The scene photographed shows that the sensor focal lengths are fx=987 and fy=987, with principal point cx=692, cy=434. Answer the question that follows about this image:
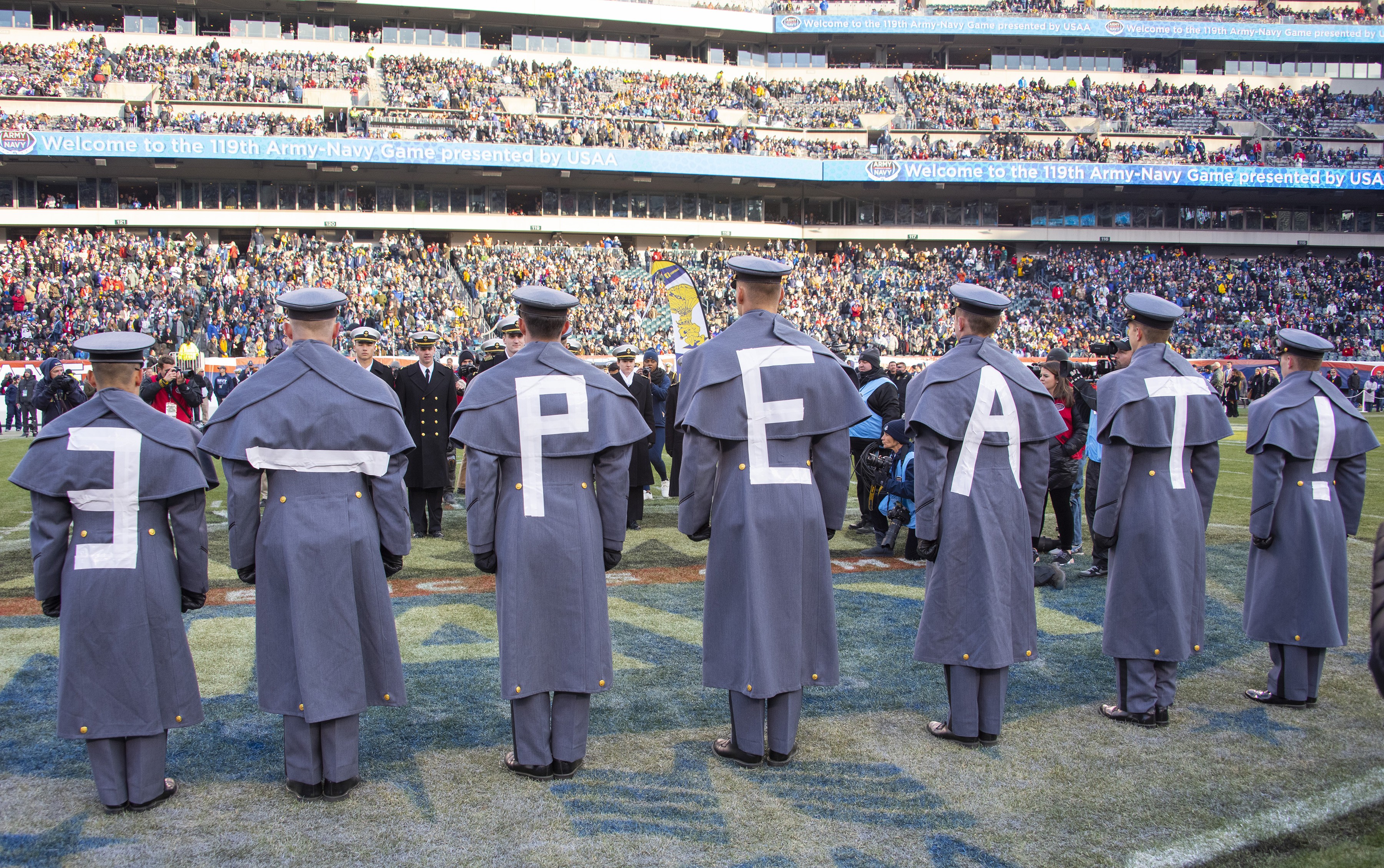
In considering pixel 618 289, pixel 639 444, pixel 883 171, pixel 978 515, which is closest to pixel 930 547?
pixel 978 515

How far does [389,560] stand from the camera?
4422 mm

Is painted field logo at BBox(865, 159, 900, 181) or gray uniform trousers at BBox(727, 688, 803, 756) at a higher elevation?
painted field logo at BBox(865, 159, 900, 181)

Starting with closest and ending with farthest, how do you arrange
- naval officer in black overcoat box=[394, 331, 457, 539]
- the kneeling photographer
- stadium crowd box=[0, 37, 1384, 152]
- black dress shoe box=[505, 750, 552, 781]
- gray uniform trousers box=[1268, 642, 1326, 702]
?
black dress shoe box=[505, 750, 552, 781] < gray uniform trousers box=[1268, 642, 1326, 702] < the kneeling photographer < naval officer in black overcoat box=[394, 331, 457, 539] < stadium crowd box=[0, 37, 1384, 152]

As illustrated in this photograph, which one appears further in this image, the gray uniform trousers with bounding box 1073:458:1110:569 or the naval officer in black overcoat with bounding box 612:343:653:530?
the naval officer in black overcoat with bounding box 612:343:653:530

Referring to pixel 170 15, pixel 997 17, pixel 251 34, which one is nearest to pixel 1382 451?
pixel 997 17

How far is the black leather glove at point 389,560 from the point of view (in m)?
4.38

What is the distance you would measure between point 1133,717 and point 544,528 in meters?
3.15

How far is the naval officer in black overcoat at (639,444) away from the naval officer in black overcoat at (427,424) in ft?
5.99

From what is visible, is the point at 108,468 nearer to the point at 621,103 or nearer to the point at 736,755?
the point at 736,755

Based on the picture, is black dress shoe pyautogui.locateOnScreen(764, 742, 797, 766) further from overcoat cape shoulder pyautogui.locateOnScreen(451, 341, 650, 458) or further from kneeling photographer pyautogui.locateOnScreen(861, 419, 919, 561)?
kneeling photographer pyautogui.locateOnScreen(861, 419, 919, 561)

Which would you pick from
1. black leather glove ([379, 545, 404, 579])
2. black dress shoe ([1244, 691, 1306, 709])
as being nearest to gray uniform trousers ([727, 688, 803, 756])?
black leather glove ([379, 545, 404, 579])

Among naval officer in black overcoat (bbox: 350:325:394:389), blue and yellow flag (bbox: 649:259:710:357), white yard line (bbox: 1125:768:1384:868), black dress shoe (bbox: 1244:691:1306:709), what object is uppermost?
blue and yellow flag (bbox: 649:259:710:357)

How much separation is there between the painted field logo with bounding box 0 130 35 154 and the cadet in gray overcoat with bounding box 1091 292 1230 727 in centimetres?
4183

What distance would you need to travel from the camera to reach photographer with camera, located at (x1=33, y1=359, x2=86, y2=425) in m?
16.8
